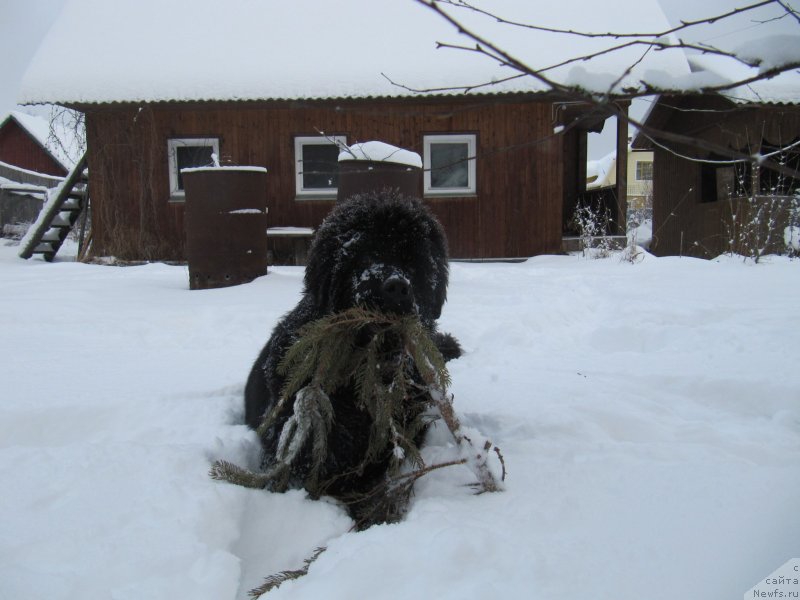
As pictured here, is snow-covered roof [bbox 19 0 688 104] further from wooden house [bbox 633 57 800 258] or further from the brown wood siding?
the brown wood siding

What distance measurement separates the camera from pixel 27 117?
33.4 metres

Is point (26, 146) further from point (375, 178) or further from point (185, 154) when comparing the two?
point (375, 178)

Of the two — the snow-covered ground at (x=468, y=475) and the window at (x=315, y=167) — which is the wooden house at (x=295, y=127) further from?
the snow-covered ground at (x=468, y=475)

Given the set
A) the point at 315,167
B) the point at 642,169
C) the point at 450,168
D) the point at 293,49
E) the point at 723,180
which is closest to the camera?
the point at 450,168

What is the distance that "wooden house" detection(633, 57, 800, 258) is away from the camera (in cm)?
1095

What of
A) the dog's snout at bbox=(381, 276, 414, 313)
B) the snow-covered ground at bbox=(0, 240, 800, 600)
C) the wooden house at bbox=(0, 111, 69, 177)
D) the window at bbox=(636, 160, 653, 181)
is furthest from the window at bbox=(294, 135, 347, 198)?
the window at bbox=(636, 160, 653, 181)

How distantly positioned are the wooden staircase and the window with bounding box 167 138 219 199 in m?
1.96

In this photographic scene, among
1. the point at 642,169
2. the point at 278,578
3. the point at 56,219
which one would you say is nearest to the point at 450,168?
the point at 56,219

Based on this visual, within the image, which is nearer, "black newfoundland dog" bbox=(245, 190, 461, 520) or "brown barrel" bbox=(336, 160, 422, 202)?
"black newfoundland dog" bbox=(245, 190, 461, 520)

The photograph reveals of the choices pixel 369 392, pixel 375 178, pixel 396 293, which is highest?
pixel 375 178

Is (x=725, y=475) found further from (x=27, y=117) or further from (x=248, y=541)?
(x=27, y=117)

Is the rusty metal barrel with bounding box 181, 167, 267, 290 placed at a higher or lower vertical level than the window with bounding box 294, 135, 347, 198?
lower

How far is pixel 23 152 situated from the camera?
33250 mm

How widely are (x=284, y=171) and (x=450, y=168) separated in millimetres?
3388
